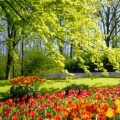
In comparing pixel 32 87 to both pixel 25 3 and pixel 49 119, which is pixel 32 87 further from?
pixel 49 119

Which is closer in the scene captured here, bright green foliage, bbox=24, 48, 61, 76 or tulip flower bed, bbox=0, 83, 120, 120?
tulip flower bed, bbox=0, 83, 120, 120

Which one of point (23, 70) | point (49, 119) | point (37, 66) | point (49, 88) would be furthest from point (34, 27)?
point (23, 70)

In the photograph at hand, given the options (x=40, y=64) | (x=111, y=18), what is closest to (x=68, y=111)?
(x=40, y=64)

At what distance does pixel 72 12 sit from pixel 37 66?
16.8 metres

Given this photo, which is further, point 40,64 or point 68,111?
point 40,64

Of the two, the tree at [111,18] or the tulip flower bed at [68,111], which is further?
the tree at [111,18]

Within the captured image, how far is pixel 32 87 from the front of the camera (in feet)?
41.4

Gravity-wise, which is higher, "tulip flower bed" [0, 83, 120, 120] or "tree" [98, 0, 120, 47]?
"tree" [98, 0, 120, 47]

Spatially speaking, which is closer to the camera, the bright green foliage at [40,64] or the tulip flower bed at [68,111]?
the tulip flower bed at [68,111]

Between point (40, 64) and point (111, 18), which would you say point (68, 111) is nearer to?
point (40, 64)

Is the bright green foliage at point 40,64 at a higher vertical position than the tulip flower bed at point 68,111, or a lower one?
higher

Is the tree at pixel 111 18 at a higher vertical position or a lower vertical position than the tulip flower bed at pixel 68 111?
higher

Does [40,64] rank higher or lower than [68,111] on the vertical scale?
higher

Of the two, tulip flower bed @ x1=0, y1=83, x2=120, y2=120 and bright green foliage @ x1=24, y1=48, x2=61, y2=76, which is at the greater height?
bright green foliage @ x1=24, y1=48, x2=61, y2=76
